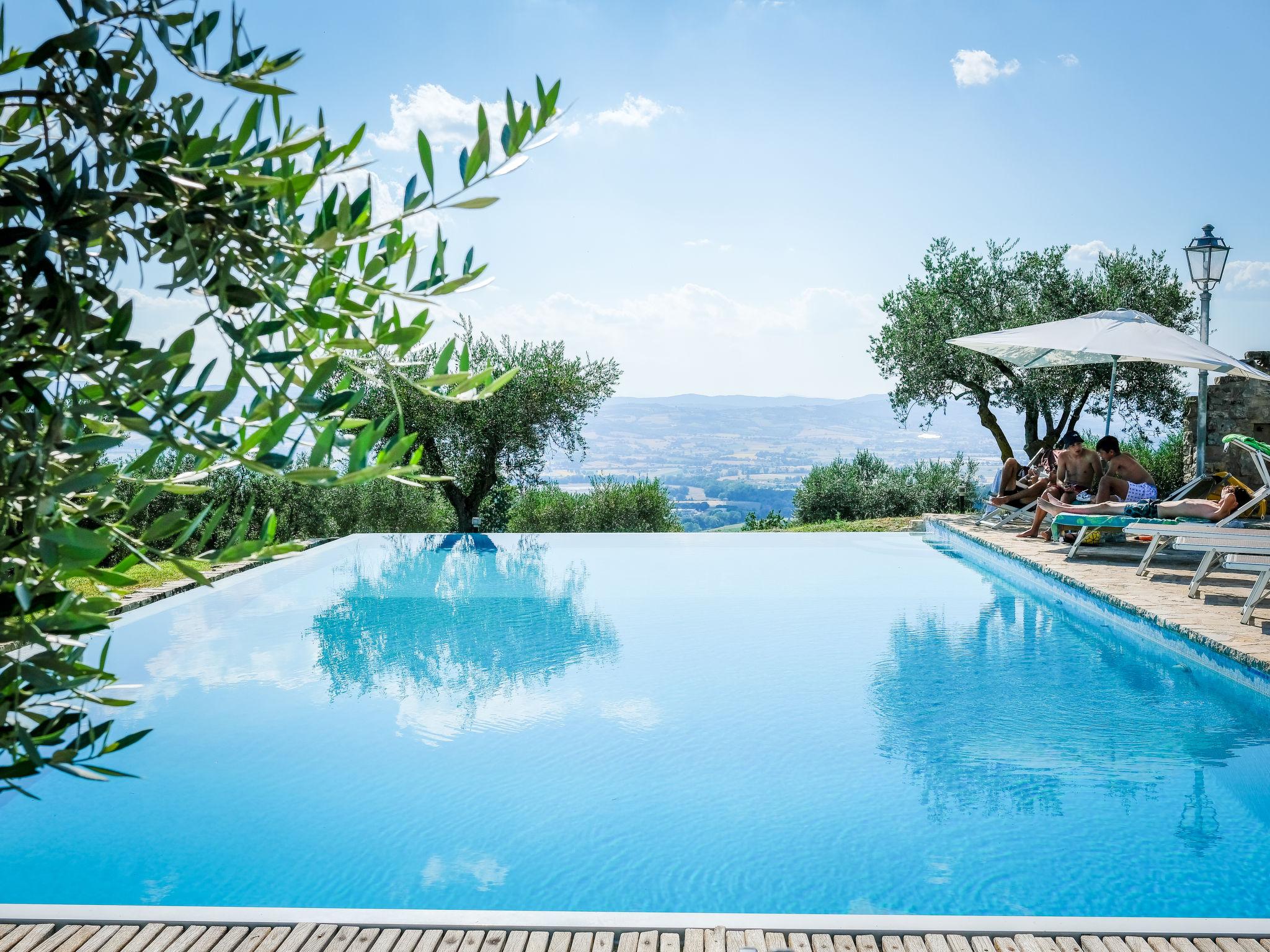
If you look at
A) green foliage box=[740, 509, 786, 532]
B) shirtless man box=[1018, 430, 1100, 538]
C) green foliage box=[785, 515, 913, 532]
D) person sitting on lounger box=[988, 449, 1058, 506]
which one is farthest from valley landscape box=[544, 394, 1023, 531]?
shirtless man box=[1018, 430, 1100, 538]

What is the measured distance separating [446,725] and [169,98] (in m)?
5.04

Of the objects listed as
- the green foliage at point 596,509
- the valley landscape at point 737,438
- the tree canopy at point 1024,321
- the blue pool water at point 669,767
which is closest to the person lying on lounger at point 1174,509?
the blue pool water at point 669,767

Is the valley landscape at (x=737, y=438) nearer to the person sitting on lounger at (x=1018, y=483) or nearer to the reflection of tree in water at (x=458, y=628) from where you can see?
the person sitting on lounger at (x=1018, y=483)

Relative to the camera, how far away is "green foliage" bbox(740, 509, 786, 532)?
59.0ft

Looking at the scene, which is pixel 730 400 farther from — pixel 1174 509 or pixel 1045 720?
pixel 1045 720

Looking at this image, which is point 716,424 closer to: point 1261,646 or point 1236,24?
point 1236,24

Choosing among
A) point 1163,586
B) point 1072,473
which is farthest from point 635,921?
point 1072,473

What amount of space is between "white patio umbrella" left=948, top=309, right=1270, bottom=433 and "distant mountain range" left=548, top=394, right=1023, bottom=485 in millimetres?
23853

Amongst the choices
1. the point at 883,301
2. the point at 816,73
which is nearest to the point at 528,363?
the point at 883,301

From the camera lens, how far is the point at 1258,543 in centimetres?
741

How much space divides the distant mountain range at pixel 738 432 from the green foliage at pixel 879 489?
16750 mm

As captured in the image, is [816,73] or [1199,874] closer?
[1199,874]

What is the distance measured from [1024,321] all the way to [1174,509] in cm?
690

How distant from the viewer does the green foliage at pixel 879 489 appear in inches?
699
